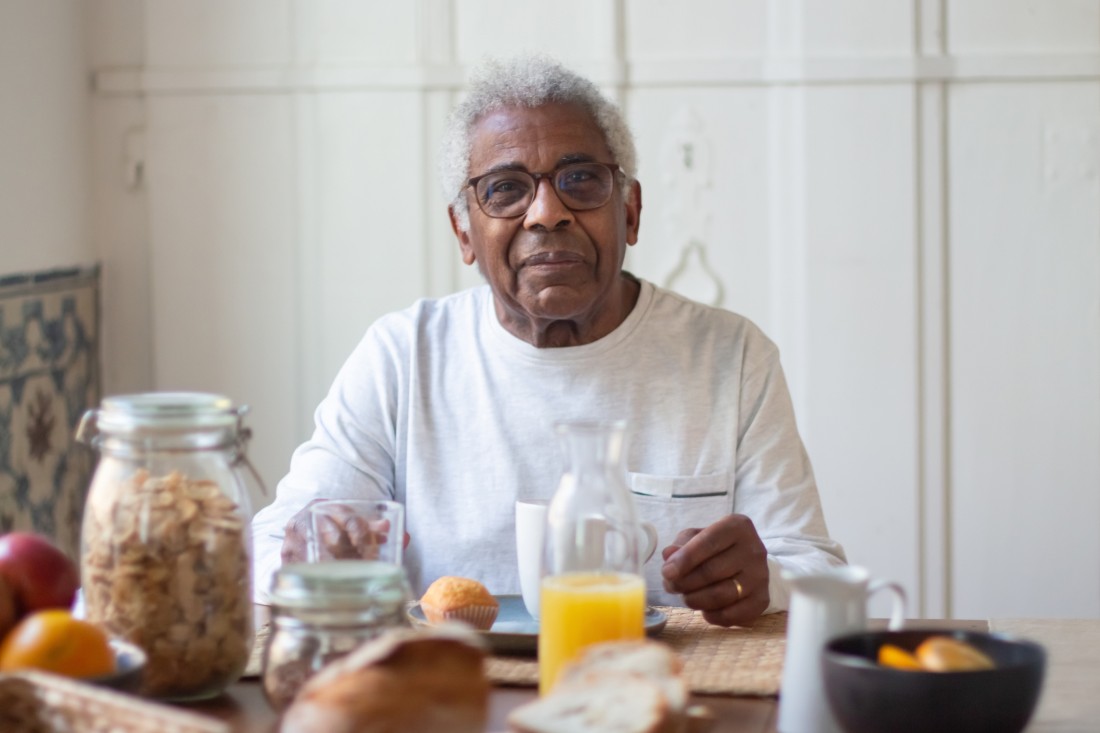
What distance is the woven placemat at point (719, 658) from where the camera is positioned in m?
1.28

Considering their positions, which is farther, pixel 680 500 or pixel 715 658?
pixel 680 500

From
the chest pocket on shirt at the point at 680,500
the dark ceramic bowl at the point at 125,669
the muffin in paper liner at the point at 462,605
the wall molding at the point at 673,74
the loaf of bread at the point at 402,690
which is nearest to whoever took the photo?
the loaf of bread at the point at 402,690

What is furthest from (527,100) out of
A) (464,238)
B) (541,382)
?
(541,382)

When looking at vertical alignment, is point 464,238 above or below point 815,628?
above

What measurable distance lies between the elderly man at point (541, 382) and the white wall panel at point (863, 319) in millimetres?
908

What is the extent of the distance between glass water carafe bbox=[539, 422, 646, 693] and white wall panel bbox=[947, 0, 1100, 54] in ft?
6.53

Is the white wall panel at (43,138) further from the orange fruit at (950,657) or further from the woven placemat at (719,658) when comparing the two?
the orange fruit at (950,657)

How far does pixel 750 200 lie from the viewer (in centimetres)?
294

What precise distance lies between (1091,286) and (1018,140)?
329 mm

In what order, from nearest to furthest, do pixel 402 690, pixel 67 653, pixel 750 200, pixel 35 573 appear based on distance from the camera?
1. pixel 402 690
2. pixel 67 653
3. pixel 35 573
4. pixel 750 200

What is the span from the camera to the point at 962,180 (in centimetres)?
287

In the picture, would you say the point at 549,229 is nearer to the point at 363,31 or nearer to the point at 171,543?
the point at 171,543

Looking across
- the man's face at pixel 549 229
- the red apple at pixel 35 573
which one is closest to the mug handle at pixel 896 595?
the red apple at pixel 35 573

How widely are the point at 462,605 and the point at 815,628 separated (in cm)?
43
